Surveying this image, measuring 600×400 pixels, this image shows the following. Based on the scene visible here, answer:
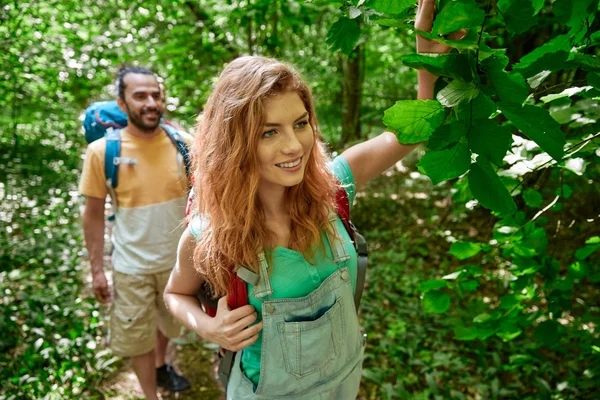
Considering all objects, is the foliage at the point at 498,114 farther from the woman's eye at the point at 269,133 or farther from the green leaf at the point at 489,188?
the woman's eye at the point at 269,133

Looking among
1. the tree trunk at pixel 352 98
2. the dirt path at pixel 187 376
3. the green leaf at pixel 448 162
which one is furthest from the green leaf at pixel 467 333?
the tree trunk at pixel 352 98

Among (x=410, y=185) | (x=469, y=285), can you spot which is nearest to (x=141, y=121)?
(x=469, y=285)

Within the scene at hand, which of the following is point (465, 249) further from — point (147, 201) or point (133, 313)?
point (133, 313)

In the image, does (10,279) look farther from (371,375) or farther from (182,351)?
(371,375)

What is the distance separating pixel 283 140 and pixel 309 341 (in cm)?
69

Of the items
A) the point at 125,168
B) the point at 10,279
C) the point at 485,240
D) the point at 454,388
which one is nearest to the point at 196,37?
the point at 125,168

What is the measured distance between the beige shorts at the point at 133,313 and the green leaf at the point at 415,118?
240 centimetres

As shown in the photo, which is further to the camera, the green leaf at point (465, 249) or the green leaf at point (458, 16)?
the green leaf at point (465, 249)

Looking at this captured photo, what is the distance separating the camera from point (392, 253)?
495 cm

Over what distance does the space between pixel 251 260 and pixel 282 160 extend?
0.36 m

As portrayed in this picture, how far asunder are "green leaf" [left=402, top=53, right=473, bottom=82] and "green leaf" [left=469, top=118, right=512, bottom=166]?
0.08m

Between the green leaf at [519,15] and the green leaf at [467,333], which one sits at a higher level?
the green leaf at [519,15]

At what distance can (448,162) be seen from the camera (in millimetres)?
742

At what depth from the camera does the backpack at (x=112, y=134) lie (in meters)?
2.66
